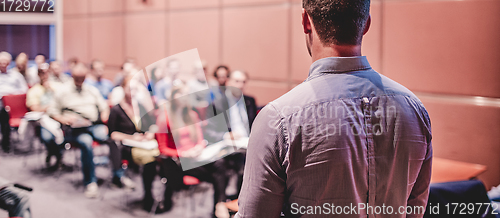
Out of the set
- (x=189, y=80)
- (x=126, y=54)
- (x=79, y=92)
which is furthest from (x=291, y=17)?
(x=126, y=54)

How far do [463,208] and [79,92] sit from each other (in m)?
4.06

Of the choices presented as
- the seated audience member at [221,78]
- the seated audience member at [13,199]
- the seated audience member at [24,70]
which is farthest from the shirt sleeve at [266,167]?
the seated audience member at [24,70]

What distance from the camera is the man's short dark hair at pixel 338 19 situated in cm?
79

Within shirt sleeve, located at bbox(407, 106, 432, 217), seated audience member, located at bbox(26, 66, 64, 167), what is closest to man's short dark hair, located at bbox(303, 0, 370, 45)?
shirt sleeve, located at bbox(407, 106, 432, 217)

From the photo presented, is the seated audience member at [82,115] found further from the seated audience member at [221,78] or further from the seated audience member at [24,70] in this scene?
the seated audience member at [24,70]

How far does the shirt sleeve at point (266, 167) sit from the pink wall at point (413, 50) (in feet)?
9.94

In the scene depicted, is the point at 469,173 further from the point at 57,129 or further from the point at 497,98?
the point at 57,129

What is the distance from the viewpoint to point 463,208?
A: 1.91 m

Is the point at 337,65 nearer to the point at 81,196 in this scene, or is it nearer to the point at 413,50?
the point at 413,50

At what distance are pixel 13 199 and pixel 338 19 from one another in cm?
224

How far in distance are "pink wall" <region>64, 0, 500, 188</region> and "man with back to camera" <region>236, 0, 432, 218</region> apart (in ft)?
9.18

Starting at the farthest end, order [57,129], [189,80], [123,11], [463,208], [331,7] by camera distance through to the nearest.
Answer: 1. [123,11]
2. [189,80]
3. [57,129]
4. [463,208]
5. [331,7]

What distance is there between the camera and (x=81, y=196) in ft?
13.1

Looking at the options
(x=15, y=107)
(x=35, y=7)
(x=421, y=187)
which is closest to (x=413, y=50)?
(x=421, y=187)
